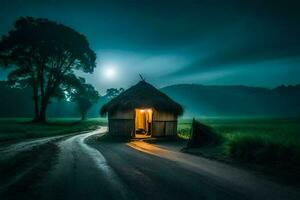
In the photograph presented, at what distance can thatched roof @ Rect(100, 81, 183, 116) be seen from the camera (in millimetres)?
29031

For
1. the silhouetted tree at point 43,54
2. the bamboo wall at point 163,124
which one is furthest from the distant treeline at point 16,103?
the bamboo wall at point 163,124

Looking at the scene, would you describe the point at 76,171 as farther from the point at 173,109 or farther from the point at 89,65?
the point at 89,65

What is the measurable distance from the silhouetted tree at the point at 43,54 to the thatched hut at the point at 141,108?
23.9 m

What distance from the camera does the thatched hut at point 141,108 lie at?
2916 centimetres

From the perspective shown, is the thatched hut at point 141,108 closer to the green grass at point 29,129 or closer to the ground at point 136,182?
the green grass at point 29,129

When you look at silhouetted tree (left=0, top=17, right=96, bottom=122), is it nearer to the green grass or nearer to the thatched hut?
the green grass

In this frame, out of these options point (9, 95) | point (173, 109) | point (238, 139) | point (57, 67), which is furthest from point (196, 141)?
point (9, 95)

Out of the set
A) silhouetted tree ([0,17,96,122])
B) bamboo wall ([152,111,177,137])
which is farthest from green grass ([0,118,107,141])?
bamboo wall ([152,111,177,137])

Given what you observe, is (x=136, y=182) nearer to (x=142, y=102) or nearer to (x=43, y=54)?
(x=142, y=102)

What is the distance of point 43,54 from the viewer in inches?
1938

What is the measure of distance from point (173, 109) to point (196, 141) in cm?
1018

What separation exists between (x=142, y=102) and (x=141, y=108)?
66 centimetres

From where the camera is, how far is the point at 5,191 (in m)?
8.15

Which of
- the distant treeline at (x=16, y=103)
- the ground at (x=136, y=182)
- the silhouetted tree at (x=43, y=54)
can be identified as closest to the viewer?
the ground at (x=136, y=182)
